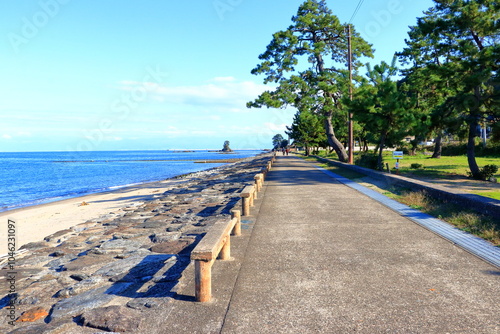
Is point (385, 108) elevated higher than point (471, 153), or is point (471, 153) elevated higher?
point (385, 108)

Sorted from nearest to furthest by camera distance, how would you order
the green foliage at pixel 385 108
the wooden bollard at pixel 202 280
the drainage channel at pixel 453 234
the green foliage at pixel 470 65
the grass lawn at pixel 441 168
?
the wooden bollard at pixel 202 280, the drainage channel at pixel 453 234, the green foliage at pixel 470 65, the green foliage at pixel 385 108, the grass lawn at pixel 441 168

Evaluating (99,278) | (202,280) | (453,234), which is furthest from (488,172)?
(99,278)

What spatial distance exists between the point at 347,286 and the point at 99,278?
3.49 meters

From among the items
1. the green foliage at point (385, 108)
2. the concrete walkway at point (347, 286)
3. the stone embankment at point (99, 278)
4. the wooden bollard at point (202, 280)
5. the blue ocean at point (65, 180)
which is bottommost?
the blue ocean at point (65, 180)

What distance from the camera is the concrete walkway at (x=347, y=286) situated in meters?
3.30

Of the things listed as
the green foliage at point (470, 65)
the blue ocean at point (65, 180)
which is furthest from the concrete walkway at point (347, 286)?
the blue ocean at point (65, 180)

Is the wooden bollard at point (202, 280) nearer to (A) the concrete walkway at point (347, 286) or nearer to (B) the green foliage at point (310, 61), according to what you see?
(A) the concrete walkway at point (347, 286)

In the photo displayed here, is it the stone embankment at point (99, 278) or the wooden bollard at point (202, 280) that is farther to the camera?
the wooden bollard at point (202, 280)

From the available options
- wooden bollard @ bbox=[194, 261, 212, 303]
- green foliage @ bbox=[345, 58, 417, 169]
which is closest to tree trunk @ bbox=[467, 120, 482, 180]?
green foliage @ bbox=[345, 58, 417, 169]

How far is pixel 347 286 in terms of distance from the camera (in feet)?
13.6

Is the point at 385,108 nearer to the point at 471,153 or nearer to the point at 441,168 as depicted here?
the point at 471,153

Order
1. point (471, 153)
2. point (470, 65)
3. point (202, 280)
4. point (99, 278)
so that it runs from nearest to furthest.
Result: point (202, 280)
point (99, 278)
point (470, 65)
point (471, 153)

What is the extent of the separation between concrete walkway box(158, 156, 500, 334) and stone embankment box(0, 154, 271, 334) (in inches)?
25.0

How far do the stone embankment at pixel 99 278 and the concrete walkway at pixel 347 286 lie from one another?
634 millimetres
